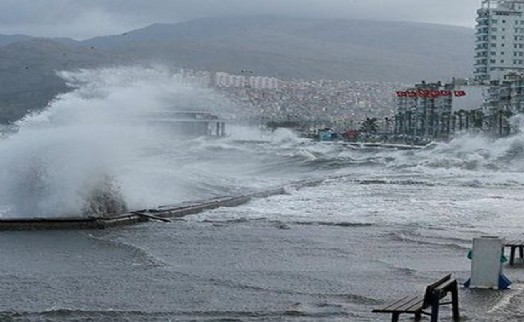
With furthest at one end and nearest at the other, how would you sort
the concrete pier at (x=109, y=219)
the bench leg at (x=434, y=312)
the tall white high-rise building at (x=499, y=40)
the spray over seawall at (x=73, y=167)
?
1. the tall white high-rise building at (x=499, y=40)
2. the spray over seawall at (x=73, y=167)
3. the concrete pier at (x=109, y=219)
4. the bench leg at (x=434, y=312)

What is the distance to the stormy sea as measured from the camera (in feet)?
39.8

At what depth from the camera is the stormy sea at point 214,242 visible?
12.1 m

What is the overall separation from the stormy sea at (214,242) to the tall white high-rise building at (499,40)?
116 m

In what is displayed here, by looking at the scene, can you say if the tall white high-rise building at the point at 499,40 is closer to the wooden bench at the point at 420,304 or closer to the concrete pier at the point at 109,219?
the concrete pier at the point at 109,219

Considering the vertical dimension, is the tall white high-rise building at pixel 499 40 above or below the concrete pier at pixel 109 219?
above

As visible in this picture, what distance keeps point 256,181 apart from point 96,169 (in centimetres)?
2158

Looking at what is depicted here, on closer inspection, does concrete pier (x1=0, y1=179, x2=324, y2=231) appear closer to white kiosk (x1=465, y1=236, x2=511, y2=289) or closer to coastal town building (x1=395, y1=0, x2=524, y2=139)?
white kiosk (x1=465, y1=236, x2=511, y2=289)

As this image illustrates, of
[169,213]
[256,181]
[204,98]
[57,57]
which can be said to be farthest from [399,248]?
[57,57]

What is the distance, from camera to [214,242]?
18922 mm

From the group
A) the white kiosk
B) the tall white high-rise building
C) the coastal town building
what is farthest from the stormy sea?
the tall white high-rise building

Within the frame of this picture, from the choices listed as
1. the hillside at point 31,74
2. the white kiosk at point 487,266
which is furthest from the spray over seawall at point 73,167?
the hillside at point 31,74

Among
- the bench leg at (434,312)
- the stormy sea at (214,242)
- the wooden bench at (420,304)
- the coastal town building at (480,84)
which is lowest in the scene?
the stormy sea at (214,242)

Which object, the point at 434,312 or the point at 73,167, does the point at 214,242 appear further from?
the point at 73,167

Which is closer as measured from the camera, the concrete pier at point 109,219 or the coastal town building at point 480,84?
the concrete pier at point 109,219
